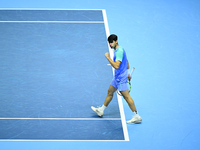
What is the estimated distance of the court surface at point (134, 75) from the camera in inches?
248

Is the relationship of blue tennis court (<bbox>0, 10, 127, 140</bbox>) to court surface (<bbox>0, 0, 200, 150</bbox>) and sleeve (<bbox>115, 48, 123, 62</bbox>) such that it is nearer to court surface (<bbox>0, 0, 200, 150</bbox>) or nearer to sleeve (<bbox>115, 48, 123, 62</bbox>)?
court surface (<bbox>0, 0, 200, 150</bbox>)

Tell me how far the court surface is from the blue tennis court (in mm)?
28

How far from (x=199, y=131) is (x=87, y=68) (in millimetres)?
3518

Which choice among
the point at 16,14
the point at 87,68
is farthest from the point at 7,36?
the point at 87,68

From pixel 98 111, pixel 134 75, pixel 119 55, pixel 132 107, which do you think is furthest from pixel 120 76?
pixel 134 75

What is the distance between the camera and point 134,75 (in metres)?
8.27

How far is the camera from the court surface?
6.30 m

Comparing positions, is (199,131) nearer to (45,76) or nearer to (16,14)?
(45,76)

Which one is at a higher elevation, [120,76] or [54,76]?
[54,76]

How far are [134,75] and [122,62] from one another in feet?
7.15

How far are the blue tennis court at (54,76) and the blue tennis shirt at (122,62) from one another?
1.13m

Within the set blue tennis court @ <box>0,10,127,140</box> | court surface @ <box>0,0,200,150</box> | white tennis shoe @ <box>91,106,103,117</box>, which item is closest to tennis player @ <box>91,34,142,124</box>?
white tennis shoe @ <box>91,106,103,117</box>

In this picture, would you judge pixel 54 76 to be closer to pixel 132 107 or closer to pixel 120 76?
pixel 120 76

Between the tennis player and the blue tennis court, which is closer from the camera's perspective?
the tennis player
